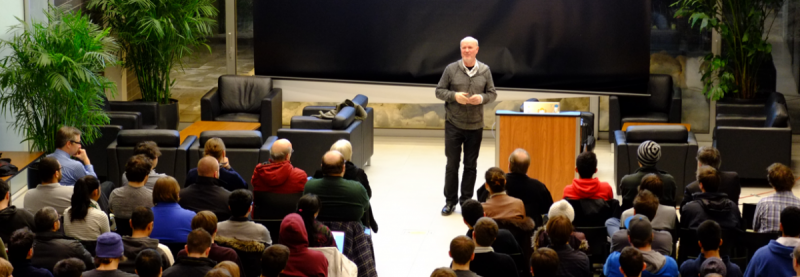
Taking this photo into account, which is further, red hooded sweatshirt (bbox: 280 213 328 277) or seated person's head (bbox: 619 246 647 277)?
red hooded sweatshirt (bbox: 280 213 328 277)

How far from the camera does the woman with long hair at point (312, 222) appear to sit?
4875 mm

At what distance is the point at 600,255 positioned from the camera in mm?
5363

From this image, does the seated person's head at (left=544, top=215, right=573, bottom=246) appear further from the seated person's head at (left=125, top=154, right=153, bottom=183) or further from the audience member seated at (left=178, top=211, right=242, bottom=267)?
the seated person's head at (left=125, top=154, right=153, bottom=183)

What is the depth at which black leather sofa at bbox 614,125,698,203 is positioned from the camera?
794 cm

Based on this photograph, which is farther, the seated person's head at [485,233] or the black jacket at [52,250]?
the black jacket at [52,250]

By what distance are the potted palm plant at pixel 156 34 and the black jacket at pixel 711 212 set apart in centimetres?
654

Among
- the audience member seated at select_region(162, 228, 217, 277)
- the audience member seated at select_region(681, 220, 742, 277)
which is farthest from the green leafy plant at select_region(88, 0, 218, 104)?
the audience member seated at select_region(681, 220, 742, 277)

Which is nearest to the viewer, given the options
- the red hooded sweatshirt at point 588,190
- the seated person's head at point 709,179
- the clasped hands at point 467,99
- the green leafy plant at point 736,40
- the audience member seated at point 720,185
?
the seated person's head at point 709,179

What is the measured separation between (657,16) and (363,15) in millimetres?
3479

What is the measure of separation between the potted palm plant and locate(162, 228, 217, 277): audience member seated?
6168 mm

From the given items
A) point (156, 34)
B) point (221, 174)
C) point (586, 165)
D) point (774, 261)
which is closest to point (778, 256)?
point (774, 261)

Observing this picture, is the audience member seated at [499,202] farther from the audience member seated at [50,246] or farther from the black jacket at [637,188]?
the audience member seated at [50,246]

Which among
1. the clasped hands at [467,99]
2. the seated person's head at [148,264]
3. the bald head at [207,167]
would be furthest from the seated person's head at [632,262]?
the clasped hands at [467,99]

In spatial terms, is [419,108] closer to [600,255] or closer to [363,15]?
[363,15]
